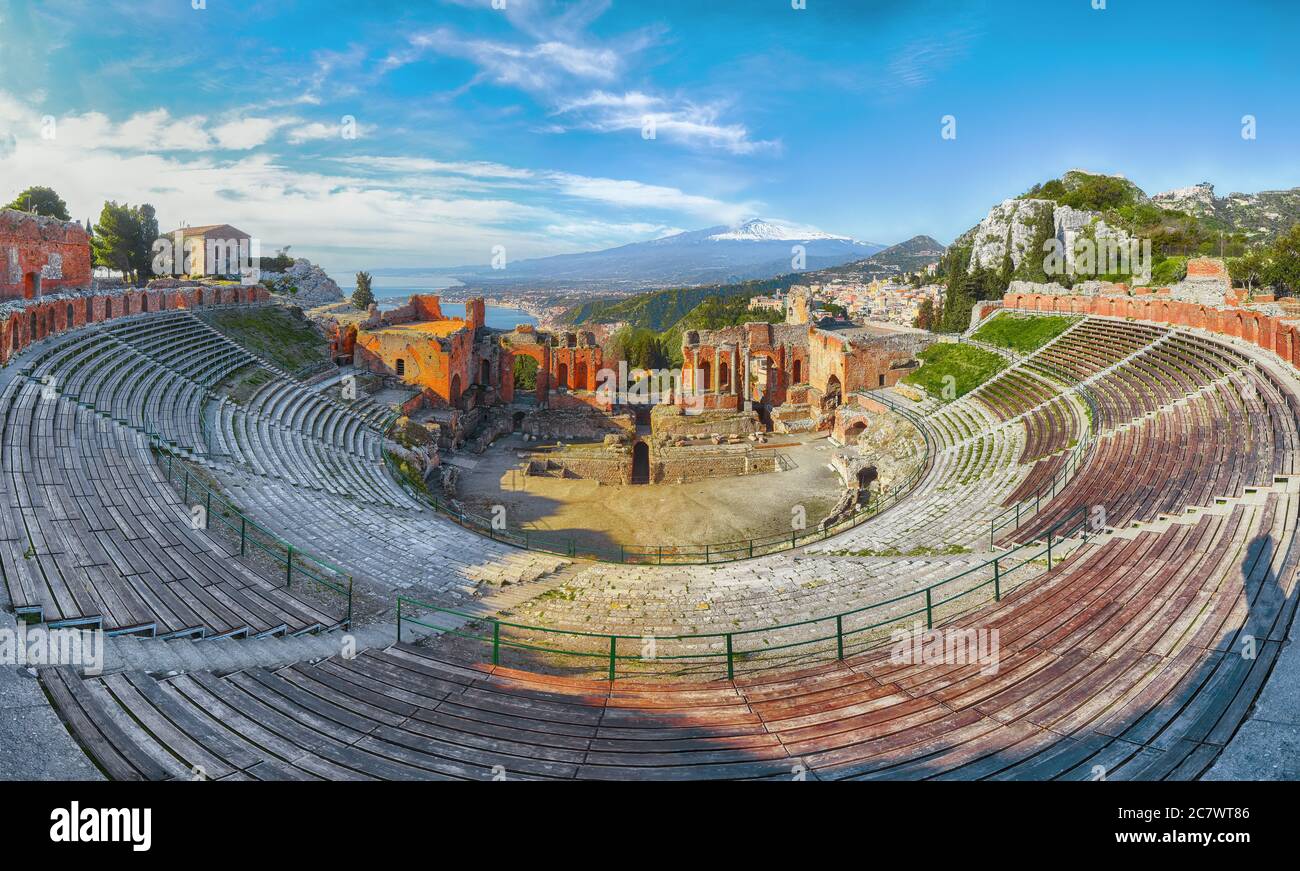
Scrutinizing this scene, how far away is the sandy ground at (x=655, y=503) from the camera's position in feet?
75.2

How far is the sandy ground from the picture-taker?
22.9m

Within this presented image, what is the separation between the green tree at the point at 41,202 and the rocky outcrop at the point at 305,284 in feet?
39.3

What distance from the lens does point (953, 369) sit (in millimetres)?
33938

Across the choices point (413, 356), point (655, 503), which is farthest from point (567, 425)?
point (655, 503)

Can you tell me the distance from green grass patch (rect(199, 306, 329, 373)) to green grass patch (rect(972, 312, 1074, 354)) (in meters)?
34.0

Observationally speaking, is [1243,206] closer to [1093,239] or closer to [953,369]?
[1093,239]

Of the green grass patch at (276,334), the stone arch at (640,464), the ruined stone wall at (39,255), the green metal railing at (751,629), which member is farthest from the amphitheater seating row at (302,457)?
the stone arch at (640,464)

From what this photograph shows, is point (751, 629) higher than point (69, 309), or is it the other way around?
point (69, 309)

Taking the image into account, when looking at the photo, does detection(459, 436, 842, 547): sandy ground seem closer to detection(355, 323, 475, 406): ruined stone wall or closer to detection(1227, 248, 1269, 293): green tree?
detection(355, 323, 475, 406): ruined stone wall

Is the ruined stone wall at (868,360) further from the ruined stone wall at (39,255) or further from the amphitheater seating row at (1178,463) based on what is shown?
the ruined stone wall at (39,255)

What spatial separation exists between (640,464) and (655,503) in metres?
9.29

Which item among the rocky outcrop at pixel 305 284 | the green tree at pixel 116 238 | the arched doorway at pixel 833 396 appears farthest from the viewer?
the rocky outcrop at pixel 305 284
